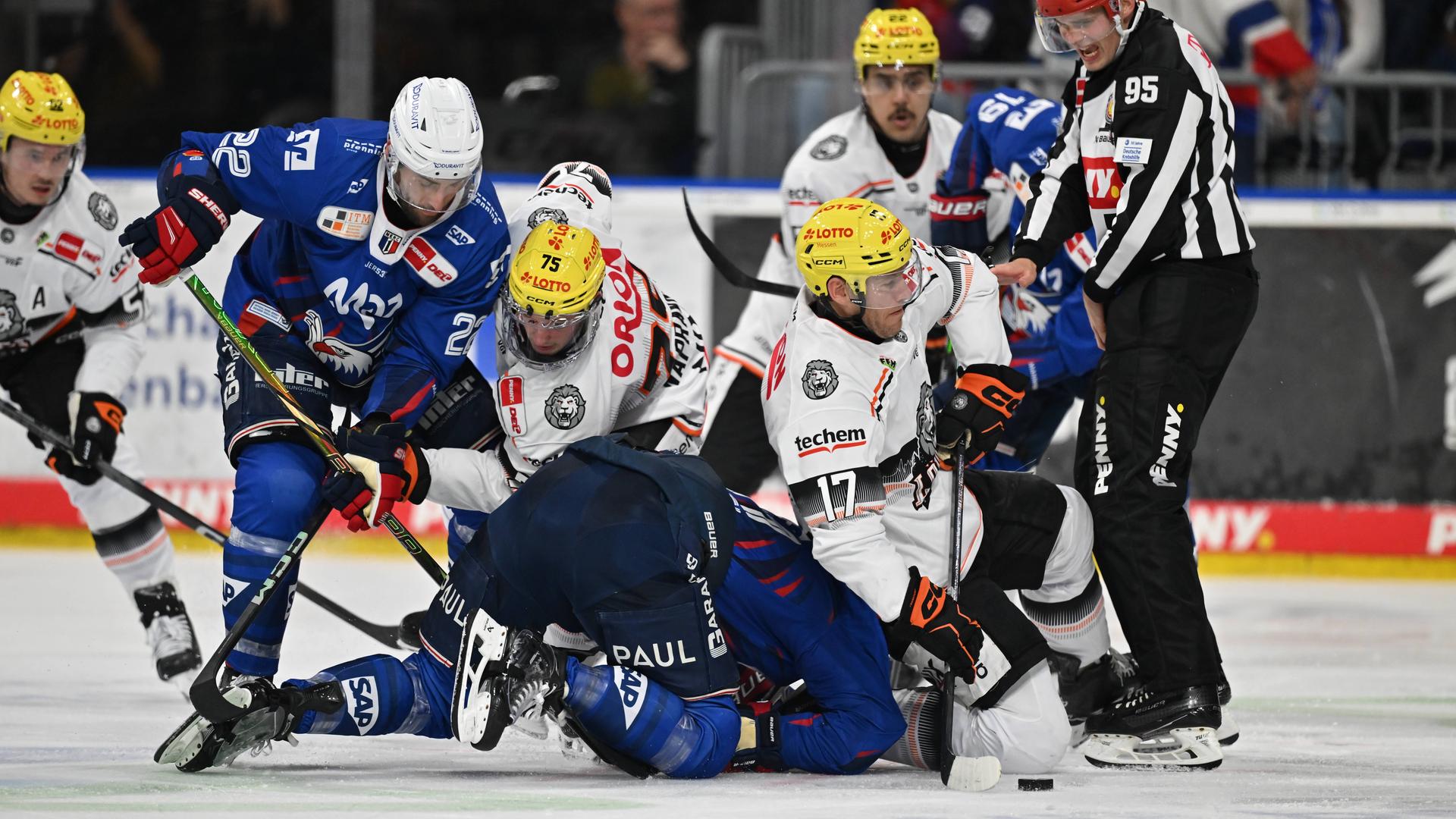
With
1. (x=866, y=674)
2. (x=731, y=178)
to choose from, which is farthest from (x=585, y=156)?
(x=866, y=674)

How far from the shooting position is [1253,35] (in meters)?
7.19

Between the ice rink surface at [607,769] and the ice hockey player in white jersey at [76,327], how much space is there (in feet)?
0.99

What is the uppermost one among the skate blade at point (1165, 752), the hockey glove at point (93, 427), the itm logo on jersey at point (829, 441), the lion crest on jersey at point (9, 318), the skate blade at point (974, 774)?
the lion crest on jersey at point (9, 318)

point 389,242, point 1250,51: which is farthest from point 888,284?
point 1250,51

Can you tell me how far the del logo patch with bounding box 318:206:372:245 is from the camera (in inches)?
161

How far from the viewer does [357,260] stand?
4137 mm

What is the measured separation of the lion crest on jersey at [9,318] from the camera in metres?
5.09

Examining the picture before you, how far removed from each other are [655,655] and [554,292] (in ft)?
2.50

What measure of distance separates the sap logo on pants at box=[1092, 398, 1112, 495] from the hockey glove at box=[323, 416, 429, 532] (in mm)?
1383

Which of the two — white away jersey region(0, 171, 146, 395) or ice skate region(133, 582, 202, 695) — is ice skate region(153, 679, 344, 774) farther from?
white away jersey region(0, 171, 146, 395)

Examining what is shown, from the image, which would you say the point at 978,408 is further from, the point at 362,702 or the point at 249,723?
the point at 249,723

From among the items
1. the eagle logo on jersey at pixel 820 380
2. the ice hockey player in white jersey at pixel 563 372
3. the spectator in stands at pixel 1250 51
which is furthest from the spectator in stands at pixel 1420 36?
the eagle logo on jersey at pixel 820 380

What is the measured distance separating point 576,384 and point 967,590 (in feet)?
3.00

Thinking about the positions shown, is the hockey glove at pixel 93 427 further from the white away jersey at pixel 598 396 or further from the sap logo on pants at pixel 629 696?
the sap logo on pants at pixel 629 696
